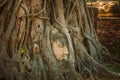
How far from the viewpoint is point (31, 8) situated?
→ 604 centimetres

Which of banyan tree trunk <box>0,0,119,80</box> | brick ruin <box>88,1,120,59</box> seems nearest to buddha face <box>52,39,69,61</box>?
banyan tree trunk <box>0,0,119,80</box>

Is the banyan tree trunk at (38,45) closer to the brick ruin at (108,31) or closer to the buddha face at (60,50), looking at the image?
the buddha face at (60,50)

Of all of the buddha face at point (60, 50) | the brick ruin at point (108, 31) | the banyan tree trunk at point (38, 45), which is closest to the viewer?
the banyan tree trunk at point (38, 45)

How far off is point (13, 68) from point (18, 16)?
1.01m

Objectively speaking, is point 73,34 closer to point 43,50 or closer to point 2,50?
point 43,50

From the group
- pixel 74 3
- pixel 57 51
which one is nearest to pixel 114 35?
pixel 74 3

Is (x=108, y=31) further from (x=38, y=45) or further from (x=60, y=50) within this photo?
(x=38, y=45)

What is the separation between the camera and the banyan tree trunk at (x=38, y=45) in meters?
5.77

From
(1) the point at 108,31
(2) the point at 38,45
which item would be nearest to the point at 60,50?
(2) the point at 38,45

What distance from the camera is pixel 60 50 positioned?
237 inches

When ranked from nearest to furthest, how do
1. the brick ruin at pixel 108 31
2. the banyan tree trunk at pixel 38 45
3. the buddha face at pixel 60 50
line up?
the banyan tree trunk at pixel 38 45
the buddha face at pixel 60 50
the brick ruin at pixel 108 31

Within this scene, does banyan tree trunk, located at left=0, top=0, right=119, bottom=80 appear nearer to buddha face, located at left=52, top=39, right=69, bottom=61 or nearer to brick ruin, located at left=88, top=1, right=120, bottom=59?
buddha face, located at left=52, top=39, right=69, bottom=61

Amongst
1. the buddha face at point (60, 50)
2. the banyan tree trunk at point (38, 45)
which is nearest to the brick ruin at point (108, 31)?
the banyan tree trunk at point (38, 45)

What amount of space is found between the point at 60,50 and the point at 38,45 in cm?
45
